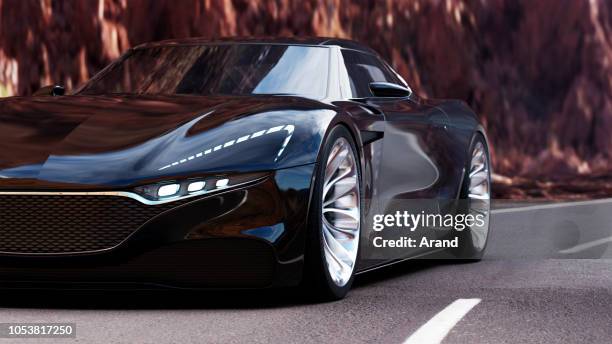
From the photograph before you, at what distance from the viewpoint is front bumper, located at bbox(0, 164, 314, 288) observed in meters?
6.34

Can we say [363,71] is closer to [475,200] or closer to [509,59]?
[475,200]

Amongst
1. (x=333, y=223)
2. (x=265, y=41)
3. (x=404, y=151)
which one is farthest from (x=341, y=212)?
(x=265, y=41)

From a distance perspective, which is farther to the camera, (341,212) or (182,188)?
(341,212)

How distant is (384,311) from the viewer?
262 inches

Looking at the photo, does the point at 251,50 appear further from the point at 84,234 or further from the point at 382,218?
the point at 84,234

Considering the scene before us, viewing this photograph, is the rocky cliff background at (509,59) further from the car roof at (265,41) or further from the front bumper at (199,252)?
the front bumper at (199,252)

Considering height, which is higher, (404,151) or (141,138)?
(141,138)

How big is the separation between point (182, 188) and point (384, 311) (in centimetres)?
113

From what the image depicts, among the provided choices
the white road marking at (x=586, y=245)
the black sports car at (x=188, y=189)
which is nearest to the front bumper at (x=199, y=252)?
the black sports car at (x=188, y=189)

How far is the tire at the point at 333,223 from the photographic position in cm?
670

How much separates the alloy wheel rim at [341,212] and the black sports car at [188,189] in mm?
10

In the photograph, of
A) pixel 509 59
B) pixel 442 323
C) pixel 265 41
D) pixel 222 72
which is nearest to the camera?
pixel 442 323

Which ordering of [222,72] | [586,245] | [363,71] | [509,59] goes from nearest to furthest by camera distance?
[222,72], [363,71], [586,245], [509,59]

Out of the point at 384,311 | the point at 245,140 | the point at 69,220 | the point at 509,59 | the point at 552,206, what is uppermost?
the point at 245,140
